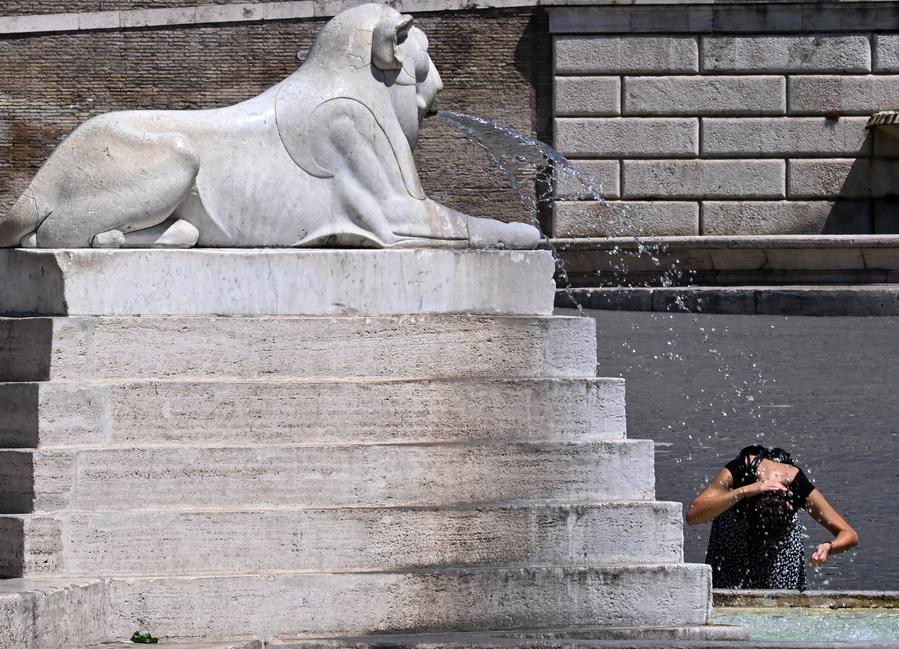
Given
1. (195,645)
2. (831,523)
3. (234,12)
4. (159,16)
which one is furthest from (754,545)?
(159,16)

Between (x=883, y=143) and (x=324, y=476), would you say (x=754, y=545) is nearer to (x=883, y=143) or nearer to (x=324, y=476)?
(x=324, y=476)

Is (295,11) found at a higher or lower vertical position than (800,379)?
higher

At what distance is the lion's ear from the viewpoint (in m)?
6.44

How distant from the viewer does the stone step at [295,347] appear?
228 inches

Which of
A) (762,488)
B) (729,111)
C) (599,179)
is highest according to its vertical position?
(729,111)

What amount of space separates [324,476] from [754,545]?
6.17ft

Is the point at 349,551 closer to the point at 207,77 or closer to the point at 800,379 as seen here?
the point at 800,379

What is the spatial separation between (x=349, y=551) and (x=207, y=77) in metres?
14.6

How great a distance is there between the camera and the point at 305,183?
632 centimetres

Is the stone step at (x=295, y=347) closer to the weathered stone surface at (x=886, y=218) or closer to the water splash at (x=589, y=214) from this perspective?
the water splash at (x=589, y=214)

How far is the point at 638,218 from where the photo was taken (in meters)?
19.8

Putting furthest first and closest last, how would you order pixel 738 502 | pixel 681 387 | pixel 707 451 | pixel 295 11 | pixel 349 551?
pixel 295 11 < pixel 681 387 < pixel 707 451 < pixel 738 502 < pixel 349 551

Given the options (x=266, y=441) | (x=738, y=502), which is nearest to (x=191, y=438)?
(x=266, y=441)

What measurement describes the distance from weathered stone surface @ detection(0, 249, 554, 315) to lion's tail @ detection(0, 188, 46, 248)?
5 centimetres
